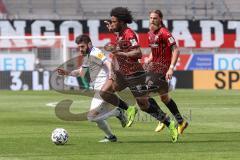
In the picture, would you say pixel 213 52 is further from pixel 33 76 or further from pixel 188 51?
pixel 33 76

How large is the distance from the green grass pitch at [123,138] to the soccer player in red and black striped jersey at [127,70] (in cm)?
55

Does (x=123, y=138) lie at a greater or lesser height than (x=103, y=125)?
lesser

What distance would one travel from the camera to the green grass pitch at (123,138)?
10727 millimetres

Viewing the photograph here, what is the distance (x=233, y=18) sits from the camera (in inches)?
1781

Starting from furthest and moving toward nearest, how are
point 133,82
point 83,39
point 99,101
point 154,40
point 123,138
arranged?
point 123,138, point 154,40, point 133,82, point 99,101, point 83,39

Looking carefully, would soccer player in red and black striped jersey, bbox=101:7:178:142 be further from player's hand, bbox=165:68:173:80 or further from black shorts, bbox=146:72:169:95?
player's hand, bbox=165:68:173:80

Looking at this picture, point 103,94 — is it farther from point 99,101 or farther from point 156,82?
point 156,82

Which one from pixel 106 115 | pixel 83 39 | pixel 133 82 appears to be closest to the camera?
pixel 83 39

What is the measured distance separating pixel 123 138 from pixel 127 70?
4.50 feet

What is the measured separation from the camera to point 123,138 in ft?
44.4

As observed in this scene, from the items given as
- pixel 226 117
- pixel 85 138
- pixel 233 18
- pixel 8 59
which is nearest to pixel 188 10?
pixel 233 18

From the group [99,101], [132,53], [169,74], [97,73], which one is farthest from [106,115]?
[169,74]

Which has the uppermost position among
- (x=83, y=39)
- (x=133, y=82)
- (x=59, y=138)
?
(x=83, y=39)

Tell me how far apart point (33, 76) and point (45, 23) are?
6.08 m
